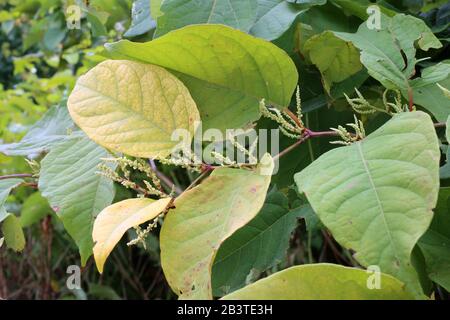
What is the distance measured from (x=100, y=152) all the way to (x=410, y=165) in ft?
1.26

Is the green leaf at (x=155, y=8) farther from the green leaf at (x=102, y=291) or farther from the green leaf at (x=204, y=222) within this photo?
the green leaf at (x=102, y=291)

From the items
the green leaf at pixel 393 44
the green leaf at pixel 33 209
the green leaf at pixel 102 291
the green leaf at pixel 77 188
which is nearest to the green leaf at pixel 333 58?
the green leaf at pixel 393 44

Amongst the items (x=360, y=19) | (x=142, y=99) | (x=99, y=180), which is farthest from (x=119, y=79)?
(x=360, y=19)

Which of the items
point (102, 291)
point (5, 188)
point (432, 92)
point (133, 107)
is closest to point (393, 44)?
point (432, 92)

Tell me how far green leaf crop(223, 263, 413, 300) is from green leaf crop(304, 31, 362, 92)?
32 centimetres

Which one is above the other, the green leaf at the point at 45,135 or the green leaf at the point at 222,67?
the green leaf at the point at 222,67

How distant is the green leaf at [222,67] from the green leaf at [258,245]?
143mm

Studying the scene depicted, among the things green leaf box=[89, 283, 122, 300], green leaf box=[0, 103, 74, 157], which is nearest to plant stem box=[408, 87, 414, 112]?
green leaf box=[0, 103, 74, 157]

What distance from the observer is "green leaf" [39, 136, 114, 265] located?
611mm

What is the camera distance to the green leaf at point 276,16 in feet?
2.14

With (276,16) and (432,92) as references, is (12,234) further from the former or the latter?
(432,92)

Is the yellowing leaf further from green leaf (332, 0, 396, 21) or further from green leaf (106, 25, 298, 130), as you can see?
green leaf (332, 0, 396, 21)

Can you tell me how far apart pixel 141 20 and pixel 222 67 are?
0.26m

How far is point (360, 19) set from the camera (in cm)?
76
